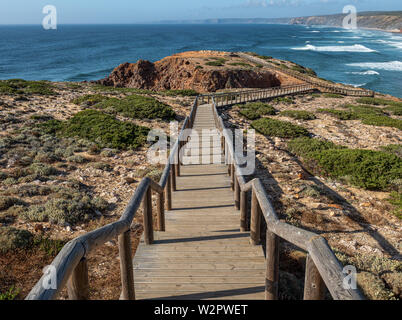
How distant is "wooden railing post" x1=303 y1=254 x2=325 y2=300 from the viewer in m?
2.48

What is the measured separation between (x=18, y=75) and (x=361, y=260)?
72.3 meters

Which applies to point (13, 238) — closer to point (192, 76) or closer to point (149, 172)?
point (149, 172)

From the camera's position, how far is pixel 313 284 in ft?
8.23

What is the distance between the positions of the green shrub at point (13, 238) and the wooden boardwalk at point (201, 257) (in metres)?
2.34

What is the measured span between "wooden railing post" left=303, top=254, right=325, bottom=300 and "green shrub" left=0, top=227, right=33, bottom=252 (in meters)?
5.04

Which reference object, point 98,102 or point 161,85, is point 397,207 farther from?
point 161,85

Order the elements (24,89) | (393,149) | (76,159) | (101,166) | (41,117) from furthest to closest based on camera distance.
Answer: (24,89) → (41,117) → (393,149) → (76,159) → (101,166)

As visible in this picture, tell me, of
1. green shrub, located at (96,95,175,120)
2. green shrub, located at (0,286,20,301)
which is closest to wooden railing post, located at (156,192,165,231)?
green shrub, located at (0,286,20,301)

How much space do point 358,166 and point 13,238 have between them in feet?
32.8

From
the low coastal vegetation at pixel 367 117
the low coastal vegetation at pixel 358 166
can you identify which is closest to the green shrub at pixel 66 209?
the low coastal vegetation at pixel 358 166

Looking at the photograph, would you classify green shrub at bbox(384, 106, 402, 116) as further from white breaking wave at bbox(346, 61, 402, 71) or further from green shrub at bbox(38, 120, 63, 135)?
white breaking wave at bbox(346, 61, 402, 71)

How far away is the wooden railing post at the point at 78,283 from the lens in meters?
2.49

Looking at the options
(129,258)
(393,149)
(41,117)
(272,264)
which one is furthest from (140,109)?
(272,264)
